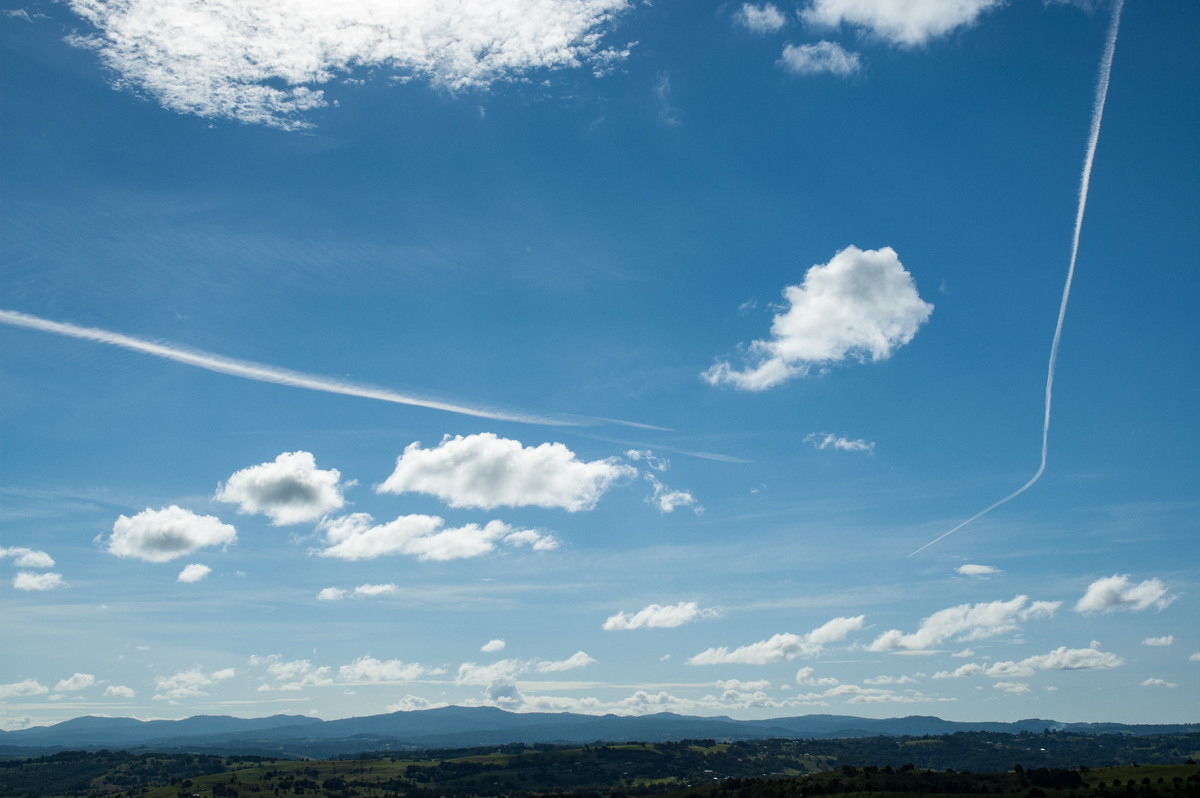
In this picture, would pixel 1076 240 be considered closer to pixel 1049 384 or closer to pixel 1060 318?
pixel 1060 318

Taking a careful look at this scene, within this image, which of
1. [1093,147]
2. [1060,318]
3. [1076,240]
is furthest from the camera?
[1060,318]

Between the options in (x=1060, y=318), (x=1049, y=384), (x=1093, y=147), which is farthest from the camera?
(x=1049, y=384)

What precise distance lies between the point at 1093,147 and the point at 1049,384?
61191 mm

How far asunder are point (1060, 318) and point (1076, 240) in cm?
1858

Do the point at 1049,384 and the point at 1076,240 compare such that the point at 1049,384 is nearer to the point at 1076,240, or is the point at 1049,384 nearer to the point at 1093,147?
the point at 1076,240

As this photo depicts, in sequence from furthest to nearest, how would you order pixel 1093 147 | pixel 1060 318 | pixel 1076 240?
pixel 1060 318 < pixel 1076 240 < pixel 1093 147

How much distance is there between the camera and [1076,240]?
132375 mm

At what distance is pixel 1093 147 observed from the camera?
379ft

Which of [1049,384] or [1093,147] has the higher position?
[1093,147]

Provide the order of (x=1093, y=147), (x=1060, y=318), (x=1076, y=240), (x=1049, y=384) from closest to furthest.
→ (x=1093, y=147) < (x=1076, y=240) < (x=1060, y=318) < (x=1049, y=384)

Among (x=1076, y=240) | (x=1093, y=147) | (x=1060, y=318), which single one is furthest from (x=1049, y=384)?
(x=1093, y=147)

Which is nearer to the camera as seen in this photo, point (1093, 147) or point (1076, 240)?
point (1093, 147)

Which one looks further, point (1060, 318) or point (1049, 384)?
point (1049, 384)

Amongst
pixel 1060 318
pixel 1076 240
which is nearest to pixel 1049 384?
pixel 1060 318
